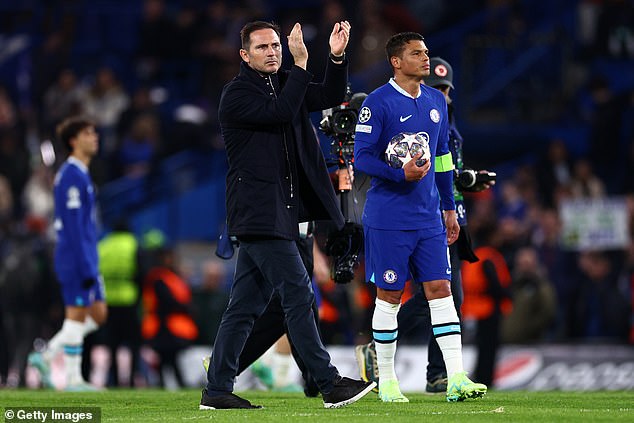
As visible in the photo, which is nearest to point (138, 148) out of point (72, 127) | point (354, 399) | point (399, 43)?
point (72, 127)

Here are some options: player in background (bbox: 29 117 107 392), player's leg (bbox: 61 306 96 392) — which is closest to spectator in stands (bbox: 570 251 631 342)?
player in background (bbox: 29 117 107 392)

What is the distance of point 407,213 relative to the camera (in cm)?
988

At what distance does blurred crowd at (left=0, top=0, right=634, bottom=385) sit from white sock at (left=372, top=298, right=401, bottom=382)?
6.11 metres

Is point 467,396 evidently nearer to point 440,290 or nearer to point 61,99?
point 440,290

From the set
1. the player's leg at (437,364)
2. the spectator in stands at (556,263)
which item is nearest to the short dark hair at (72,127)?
the player's leg at (437,364)

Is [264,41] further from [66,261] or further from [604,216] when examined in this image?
[604,216]

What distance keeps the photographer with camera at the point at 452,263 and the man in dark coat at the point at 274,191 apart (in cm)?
185

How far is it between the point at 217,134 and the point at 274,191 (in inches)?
564

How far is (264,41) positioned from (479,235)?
8140 mm

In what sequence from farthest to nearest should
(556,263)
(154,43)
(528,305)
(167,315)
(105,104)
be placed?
1. (154,43)
2. (105,104)
3. (556,263)
4. (528,305)
5. (167,315)

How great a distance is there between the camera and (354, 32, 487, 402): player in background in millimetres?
9867

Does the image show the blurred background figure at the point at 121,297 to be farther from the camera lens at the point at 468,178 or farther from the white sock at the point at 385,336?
the white sock at the point at 385,336

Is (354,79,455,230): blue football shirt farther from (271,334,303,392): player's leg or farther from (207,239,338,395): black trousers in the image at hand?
(271,334,303,392): player's leg

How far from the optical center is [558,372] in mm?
18344
